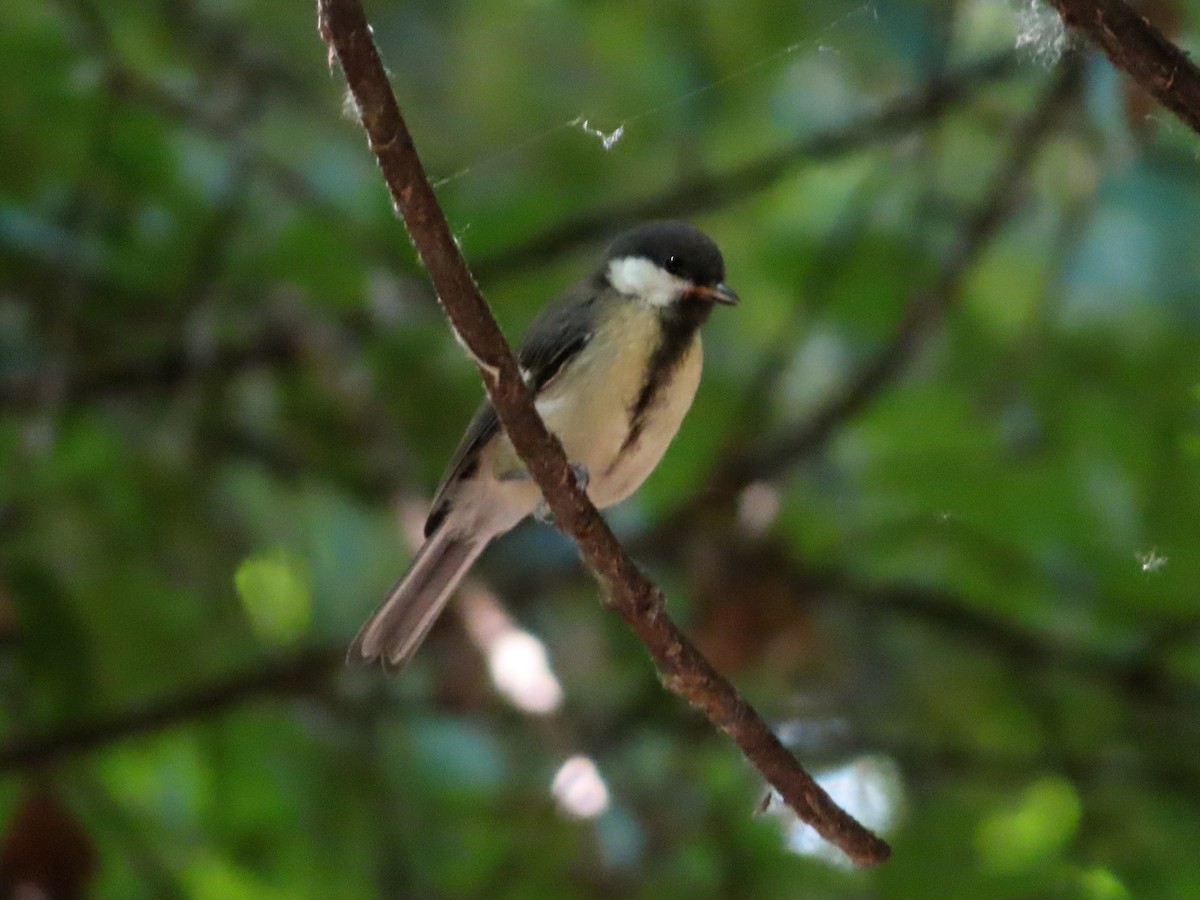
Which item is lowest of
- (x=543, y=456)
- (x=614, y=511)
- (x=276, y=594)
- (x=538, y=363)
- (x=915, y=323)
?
(x=276, y=594)

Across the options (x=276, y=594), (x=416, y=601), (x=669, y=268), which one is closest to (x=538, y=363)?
(x=669, y=268)

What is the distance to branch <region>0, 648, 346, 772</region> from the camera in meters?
3.75

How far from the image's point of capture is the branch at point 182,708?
3752 millimetres

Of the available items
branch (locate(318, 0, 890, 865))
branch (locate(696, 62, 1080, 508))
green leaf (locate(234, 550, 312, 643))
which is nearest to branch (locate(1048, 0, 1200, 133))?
branch (locate(318, 0, 890, 865))

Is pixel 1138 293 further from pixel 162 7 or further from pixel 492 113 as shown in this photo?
pixel 162 7

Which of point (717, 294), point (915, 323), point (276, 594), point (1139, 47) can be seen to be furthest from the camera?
point (276, 594)

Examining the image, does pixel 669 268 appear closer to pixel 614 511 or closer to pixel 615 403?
pixel 615 403

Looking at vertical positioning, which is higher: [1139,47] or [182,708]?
[1139,47]

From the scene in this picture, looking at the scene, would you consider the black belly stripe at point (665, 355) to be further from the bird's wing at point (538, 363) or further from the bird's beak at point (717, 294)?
the bird's wing at point (538, 363)

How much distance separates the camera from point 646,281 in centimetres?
342

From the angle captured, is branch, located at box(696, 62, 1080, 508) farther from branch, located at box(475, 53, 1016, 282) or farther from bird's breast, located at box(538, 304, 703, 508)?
bird's breast, located at box(538, 304, 703, 508)

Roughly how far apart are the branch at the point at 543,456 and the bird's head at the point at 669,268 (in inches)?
45.9

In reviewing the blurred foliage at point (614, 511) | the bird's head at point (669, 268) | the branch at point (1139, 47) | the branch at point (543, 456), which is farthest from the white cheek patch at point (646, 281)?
the branch at point (1139, 47)

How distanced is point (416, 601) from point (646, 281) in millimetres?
861
